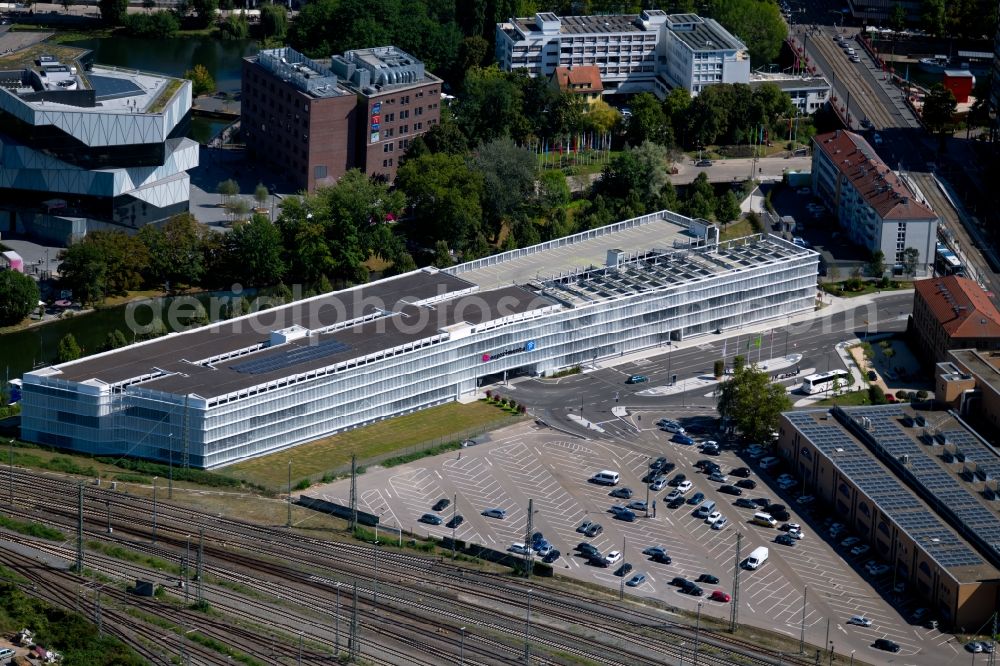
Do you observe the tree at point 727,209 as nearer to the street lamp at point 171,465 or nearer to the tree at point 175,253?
the tree at point 175,253

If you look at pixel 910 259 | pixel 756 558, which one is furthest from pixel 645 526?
pixel 910 259

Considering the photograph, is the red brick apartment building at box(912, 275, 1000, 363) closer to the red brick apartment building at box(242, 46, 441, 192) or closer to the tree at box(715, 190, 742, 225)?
the tree at box(715, 190, 742, 225)

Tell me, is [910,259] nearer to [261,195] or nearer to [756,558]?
[756,558]

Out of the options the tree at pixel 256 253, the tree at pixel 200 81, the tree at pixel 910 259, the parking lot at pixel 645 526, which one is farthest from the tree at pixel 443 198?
the tree at pixel 200 81

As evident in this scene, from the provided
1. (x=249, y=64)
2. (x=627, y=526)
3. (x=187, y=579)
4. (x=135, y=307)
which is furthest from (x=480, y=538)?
(x=249, y=64)

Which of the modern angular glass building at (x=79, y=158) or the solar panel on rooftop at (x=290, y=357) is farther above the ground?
the modern angular glass building at (x=79, y=158)

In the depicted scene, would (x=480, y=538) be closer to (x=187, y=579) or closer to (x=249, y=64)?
(x=187, y=579)

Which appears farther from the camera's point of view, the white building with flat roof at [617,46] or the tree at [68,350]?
the white building with flat roof at [617,46]
